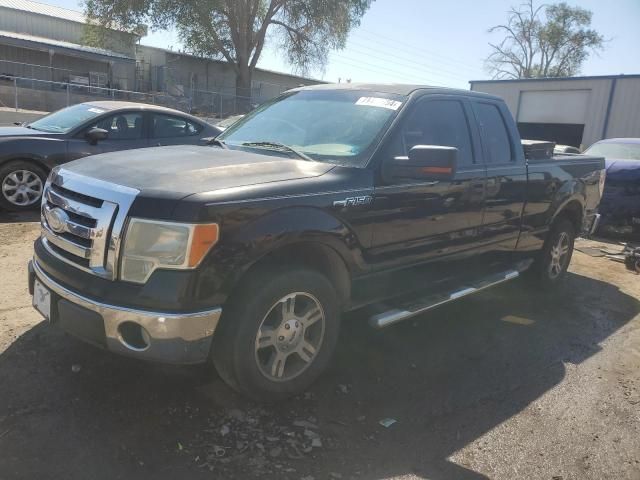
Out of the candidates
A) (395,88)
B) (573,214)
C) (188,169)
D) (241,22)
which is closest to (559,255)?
(573,214)

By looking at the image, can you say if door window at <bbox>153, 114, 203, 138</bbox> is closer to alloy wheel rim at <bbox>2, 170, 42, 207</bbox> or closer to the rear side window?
alloy wheel rim at <bbox>2, 170, 42, 207</bbox>

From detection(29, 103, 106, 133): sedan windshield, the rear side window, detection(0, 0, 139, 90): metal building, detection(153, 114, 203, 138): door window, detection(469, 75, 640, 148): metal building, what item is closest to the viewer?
the rear side window

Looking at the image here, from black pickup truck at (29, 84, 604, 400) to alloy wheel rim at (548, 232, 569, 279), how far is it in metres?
1.34

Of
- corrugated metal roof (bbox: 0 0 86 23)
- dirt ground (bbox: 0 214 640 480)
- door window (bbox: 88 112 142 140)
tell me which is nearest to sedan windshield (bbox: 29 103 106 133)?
door window (bbox: 88 112 142 140)

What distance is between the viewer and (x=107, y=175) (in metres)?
Answer: 2.98

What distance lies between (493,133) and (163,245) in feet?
10.7

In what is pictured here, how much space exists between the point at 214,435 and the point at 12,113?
19.9 m

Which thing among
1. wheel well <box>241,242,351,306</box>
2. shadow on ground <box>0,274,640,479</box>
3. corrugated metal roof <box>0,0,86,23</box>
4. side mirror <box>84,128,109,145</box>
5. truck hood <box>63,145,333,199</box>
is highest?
corrugated metal roof <box>0,0,86,23</box>

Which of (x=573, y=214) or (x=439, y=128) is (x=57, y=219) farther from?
(x=573, y=214)

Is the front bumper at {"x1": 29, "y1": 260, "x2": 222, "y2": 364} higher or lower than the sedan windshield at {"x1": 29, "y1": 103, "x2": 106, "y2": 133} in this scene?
lower

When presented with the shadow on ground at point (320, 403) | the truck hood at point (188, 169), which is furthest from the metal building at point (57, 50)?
the shadow on ground at point (320, 403)

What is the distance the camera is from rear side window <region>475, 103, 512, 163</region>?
456 cm

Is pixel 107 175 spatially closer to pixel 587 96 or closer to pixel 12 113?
pixel 12 113

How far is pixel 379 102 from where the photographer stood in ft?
12.7
